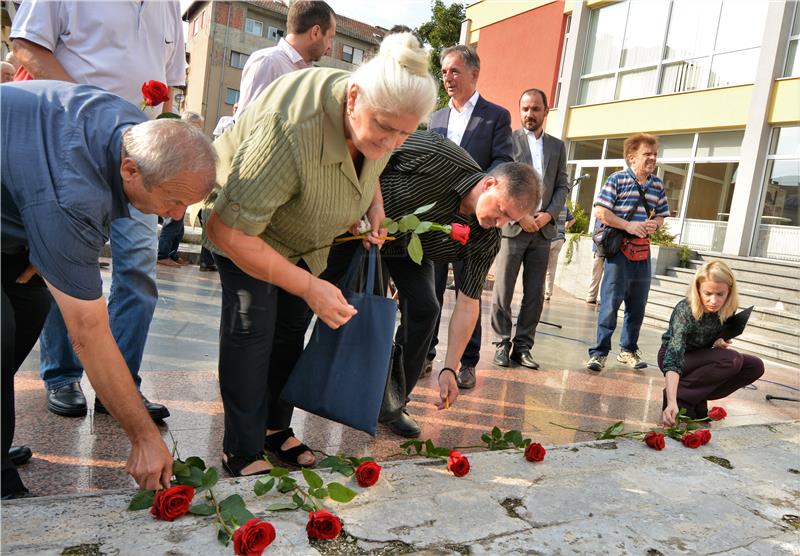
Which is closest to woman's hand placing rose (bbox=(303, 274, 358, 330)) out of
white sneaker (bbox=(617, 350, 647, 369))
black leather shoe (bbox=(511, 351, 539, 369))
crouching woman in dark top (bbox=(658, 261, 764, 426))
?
crouching woman in dark top (bbox=(658, 261, 764, 426))

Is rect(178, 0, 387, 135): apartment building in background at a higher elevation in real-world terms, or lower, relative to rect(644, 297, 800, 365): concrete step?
higher

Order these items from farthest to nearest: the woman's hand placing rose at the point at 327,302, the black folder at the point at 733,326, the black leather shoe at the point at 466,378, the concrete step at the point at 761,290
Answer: the concrete step at the point at 761,290, the black leather shoe at the point at 466,378, the black folder at the point at 733,326, the woman's hand placing rose at the point at 327,302

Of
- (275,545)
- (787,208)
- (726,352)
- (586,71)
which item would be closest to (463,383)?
(726,352)

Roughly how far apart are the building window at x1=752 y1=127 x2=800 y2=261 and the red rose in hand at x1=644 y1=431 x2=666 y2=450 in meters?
10.7

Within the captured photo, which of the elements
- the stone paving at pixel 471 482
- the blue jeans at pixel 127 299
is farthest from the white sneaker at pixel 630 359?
the blue jeans at pixel 127 299

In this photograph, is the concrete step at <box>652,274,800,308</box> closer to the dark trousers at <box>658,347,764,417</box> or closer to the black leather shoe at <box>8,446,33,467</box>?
the dark trousers at <box>658,347,764,417</box>

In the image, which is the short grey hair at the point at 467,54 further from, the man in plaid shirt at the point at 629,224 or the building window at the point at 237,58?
the building window at the point at 237,58

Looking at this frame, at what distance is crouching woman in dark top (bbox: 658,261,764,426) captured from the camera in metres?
3.83

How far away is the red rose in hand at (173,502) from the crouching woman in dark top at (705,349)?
2.92 meters

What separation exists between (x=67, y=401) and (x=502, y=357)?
3.11 meters

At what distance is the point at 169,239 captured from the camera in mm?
7895

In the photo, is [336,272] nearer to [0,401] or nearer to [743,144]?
[0,401]

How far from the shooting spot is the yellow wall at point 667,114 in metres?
13.1

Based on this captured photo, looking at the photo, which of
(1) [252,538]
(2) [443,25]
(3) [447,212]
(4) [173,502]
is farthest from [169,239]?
(2) [443,25]
